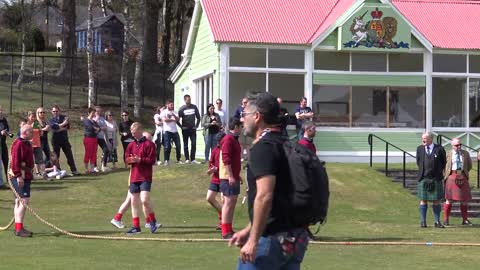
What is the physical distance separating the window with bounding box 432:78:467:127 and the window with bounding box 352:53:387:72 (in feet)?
6.35

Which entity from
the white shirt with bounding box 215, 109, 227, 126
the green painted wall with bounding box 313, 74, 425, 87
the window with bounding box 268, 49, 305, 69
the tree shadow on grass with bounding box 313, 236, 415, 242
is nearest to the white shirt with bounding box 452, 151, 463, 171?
the tree shadow on grass with bounding box 313, 236, 415, 242

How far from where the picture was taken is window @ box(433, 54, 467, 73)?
2749 cm

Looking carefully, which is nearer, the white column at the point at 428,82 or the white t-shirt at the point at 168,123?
the white t-shirt at the point at 168,123

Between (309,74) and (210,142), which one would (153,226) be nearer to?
(210,142)

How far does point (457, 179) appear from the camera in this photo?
1800 cm

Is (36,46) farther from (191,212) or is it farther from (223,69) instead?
(191,212)

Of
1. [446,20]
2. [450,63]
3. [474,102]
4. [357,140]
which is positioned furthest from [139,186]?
[446,20]

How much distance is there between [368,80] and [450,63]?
2882mm

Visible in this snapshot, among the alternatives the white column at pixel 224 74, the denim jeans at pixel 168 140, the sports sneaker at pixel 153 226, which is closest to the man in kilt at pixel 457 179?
the sports sneaker at pixel 153 226

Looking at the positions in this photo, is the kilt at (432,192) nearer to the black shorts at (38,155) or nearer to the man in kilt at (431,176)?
the man in kilt at (431,176)

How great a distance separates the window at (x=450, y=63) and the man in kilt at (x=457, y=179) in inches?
386

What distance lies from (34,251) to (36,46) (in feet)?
Result: 179

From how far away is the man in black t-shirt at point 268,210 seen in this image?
5.66m

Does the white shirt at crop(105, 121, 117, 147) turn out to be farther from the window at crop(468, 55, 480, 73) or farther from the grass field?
the window at crop(468, 55, 480, 73)
